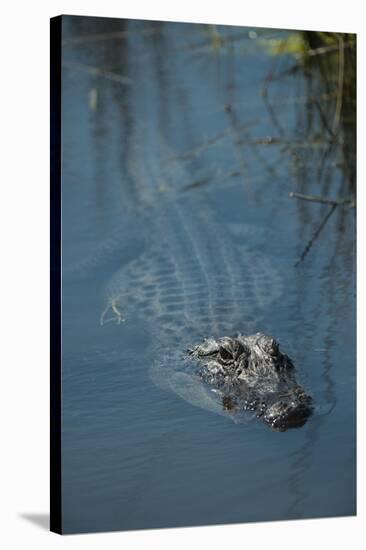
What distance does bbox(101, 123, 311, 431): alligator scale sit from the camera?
294 inches

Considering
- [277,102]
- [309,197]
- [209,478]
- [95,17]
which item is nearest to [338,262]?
[309,197]

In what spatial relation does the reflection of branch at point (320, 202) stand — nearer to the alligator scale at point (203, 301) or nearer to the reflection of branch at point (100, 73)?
the alligator scale at point (203, 301)

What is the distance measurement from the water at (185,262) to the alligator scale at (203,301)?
0.6 inches

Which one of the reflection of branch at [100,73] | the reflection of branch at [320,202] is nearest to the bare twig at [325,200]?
the reflection of branch at [320,202]

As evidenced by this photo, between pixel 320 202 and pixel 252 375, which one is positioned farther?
pixel 320 202

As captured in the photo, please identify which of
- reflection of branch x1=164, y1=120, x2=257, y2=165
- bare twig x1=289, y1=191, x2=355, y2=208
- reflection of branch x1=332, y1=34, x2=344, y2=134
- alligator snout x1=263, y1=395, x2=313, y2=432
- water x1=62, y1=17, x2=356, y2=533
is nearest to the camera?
water x1=62, y1=17, x2=356, y2=533

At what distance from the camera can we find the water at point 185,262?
718cm

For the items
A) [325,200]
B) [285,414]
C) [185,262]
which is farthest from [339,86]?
[285,414]

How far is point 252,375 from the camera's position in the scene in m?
7.64

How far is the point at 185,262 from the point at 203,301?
0.25 metres

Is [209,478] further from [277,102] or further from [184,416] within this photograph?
[277,102]

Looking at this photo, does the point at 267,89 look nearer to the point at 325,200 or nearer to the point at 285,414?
the point at 325,200

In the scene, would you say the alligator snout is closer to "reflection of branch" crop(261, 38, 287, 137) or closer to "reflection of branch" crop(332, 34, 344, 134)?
"reflection of branch" crop(261, 38, 287, 137)

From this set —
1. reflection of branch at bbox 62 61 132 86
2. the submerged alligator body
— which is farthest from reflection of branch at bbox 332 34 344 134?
the submerged alligator body
